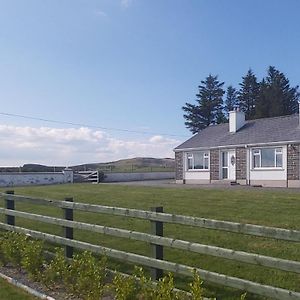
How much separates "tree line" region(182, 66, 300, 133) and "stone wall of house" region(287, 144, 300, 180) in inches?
1610

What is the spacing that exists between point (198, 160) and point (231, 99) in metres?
45.9

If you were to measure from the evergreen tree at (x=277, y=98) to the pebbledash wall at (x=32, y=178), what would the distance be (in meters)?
35.7

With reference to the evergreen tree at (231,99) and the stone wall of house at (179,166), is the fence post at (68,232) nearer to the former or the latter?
the stone wall of house at (179,166)

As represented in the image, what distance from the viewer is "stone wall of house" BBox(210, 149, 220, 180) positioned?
32438 mm

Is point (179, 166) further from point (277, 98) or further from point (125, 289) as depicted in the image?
point (277, 98)

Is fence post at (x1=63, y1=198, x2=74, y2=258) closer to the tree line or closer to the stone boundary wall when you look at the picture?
the stone boundary wall

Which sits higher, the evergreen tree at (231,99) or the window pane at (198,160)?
the evergreen tree at (231,99)

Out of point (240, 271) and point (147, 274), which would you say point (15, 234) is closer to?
point (147, 274)

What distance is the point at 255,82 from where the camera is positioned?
75.5m

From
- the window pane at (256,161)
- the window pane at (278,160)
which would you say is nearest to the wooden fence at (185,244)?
the window pane at (278,160)

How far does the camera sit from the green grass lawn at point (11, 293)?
6.21 metres

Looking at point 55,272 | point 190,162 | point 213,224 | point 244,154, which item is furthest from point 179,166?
point 213,224

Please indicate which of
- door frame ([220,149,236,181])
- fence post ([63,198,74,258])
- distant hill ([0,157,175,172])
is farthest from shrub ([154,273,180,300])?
distant hill ([0,157,175,172])

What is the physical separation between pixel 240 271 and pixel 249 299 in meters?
1.18
